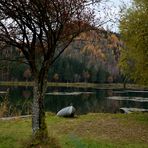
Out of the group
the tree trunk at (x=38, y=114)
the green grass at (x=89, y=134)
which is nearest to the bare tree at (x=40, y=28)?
the tree trunk at (x=38, y=114)

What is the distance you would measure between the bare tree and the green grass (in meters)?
1.28

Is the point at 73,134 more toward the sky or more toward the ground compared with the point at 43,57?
more toward the ground

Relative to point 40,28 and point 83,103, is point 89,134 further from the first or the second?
point 83,103

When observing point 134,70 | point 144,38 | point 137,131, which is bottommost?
point 137,131

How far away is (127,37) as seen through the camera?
2094 cm

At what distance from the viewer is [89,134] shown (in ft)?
47.0

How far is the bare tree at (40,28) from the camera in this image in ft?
34.6

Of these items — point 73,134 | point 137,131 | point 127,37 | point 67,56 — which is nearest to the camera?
point 73,134

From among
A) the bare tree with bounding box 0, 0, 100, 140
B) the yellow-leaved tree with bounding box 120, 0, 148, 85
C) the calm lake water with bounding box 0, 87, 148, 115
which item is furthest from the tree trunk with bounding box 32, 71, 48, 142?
the calm lake water with bounding box 0, 87, 148, 115

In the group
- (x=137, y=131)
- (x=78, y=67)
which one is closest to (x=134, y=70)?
(x=137, y=131)

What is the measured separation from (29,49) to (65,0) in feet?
6.31

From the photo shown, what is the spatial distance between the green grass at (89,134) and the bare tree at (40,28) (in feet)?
4.21

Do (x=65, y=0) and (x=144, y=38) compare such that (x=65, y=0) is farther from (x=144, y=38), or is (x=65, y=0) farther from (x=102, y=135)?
(x=144, y=38)

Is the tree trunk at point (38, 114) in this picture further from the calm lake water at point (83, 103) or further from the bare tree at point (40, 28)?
the calm lake water at point (83, 103)
